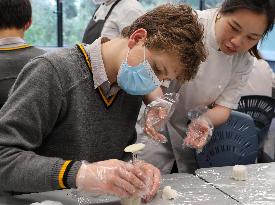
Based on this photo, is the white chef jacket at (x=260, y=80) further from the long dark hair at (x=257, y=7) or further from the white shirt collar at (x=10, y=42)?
the white shirt collar at (x=10, y=42)

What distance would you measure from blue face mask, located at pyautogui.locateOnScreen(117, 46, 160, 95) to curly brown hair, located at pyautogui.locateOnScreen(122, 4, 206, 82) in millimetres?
75

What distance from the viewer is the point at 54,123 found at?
1173 mm

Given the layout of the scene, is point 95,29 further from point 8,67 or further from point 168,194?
A: point 168,194

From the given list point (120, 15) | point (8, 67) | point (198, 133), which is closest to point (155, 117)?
point (198, 133)

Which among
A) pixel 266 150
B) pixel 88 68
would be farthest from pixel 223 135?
pixel 88 68

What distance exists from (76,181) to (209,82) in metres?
0.97

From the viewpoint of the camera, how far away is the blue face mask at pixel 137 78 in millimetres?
1200

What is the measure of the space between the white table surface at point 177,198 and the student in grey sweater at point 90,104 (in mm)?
76

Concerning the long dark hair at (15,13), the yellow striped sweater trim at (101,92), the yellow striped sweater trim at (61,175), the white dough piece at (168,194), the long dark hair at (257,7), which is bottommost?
the white dough piece at (168,194)

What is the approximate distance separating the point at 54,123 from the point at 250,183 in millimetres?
771

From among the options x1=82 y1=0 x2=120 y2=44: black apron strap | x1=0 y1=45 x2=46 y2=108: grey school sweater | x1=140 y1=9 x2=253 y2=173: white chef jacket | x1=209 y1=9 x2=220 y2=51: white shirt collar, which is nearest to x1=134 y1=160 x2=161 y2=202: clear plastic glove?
x1=140 y1=9 x2=253 y2=173: white chef jacket

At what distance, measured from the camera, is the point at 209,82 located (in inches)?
70.7

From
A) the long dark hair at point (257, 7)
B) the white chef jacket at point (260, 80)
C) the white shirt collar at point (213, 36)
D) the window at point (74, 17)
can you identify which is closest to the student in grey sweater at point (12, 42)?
the white shirt collar at point (213, 36)

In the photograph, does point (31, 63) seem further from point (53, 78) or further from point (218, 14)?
point (218, 14)
